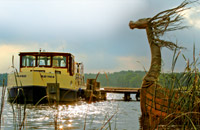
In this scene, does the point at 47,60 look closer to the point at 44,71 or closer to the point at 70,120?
the point at 44,71

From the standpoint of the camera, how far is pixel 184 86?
367 centimetres

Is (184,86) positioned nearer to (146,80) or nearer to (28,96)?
(146,80)

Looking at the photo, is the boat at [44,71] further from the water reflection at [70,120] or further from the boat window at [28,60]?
the water reflection at [70,120]

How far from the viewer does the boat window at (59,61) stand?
64.4ft

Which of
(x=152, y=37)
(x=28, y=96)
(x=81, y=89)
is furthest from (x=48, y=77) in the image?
(x=152, y=37)

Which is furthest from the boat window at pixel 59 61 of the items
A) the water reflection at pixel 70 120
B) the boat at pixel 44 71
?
the water reflection at pixel 70 120

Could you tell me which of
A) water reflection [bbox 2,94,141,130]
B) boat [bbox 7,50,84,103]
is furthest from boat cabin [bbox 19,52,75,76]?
water reflection [bbox 2,94,141,130]

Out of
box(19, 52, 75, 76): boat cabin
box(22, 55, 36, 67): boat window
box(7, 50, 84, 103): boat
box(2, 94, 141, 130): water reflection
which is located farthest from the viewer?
box(22, 55, 36, 67): boat window

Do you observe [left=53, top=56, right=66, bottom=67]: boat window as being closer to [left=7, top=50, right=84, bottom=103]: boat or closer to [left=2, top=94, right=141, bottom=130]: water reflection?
[left=7, top=50, right=84, bottom=103]: boat

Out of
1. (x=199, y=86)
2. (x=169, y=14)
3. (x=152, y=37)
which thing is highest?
(x=169, y=14)

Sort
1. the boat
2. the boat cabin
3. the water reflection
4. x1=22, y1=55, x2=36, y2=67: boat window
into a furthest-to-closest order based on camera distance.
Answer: x1=22, y1=55, x2=36, y2=67: boat window
the boat cabin
the boat
the water reflection

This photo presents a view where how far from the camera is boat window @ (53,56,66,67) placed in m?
19.6

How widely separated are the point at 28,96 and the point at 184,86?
15398 millimetres

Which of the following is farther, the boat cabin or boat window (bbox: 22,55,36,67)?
boat window (bbox: 22,55,36,67)
